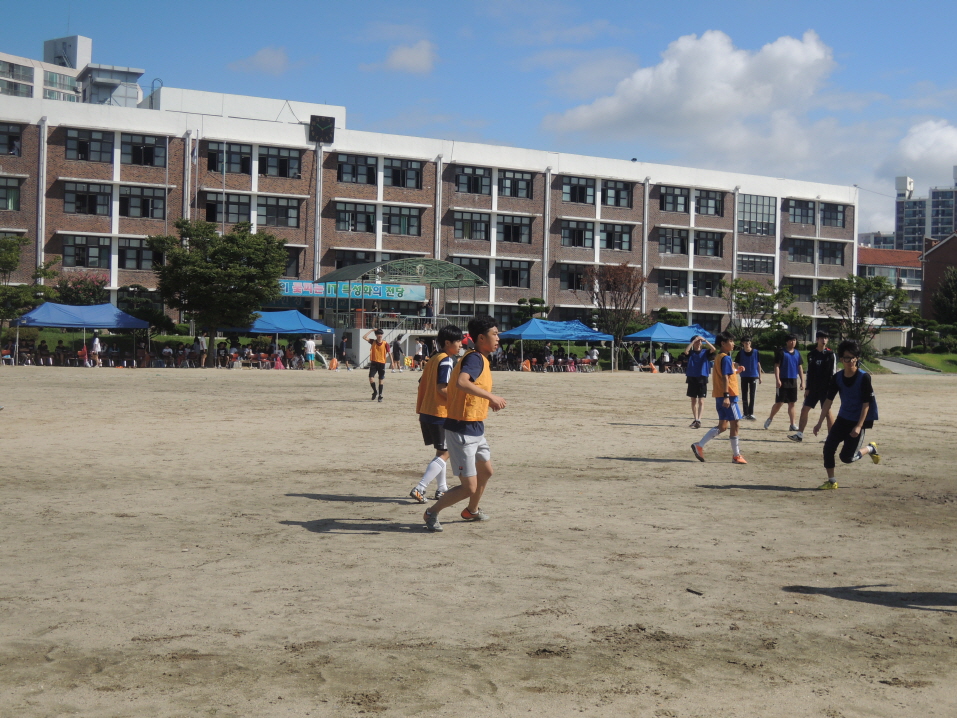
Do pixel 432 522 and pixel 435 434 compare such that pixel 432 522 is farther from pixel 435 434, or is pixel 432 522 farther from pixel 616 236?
pixel 616 236

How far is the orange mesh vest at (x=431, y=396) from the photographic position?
9.27 meters

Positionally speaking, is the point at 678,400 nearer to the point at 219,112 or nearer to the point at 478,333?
the point at 478,333

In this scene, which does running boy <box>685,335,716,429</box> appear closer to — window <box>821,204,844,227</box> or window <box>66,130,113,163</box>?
window <box>66,130,113,163</box>

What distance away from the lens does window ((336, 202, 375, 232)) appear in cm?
6450

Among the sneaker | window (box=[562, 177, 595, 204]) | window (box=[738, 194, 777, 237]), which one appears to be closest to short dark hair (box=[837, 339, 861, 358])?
the sneaker

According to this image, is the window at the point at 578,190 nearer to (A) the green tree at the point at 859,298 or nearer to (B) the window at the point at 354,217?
(B) the window at the point at 354,217

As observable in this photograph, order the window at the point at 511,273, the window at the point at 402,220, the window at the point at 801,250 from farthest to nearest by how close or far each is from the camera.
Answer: the window at the point at 801,250
the window at the point at 511,273
the window at the point at 402,220

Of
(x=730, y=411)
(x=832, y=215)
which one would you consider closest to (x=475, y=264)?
(x=832, y=215)

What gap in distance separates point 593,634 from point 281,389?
23553 mm

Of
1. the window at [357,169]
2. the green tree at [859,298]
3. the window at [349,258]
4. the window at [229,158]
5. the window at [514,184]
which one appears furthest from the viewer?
the window at [514,184]

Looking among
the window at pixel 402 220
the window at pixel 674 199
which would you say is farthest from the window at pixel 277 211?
the window at pixel 674 199

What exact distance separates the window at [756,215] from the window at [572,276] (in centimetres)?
1514

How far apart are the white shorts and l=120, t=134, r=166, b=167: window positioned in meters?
56.9

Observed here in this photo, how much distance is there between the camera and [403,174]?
66.2 metres
